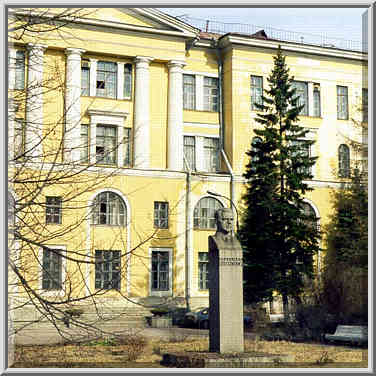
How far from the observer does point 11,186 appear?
9.90 metres

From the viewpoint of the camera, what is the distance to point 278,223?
3478 cm

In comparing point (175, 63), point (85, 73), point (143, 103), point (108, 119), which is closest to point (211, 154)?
point (143, 103)

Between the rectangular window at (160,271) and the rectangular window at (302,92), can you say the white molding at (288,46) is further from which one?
the rectangular window at (160,271)

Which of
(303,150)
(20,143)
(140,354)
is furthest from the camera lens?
(303,150)

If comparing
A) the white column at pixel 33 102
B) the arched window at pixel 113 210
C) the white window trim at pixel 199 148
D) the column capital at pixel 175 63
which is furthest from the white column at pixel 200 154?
the white column at pixel 33 102

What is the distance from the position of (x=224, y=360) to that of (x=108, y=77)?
26.8 meters

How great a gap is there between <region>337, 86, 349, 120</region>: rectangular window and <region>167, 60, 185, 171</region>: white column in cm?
1062

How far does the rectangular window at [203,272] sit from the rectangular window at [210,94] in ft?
30.8

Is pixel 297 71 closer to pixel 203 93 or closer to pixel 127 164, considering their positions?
pixel 203 93

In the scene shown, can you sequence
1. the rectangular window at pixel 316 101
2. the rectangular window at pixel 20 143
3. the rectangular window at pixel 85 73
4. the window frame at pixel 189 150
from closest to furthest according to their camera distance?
the rectangular window at pixel 20 143, the rectangular window at pixel 85 73, the window frame at pixel 189 150, the rectangular window at pixel 316 101

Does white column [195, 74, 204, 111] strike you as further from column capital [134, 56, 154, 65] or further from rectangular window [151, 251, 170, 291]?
rectangular window [151, 251, 170, 291]

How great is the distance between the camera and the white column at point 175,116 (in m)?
40.2

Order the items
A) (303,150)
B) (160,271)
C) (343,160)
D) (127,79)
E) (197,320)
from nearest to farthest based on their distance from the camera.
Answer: (197,320) < (303,150) < (160,271) < (127,79) < (343,160)

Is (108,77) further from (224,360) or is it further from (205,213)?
(224,360)
